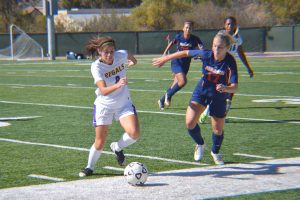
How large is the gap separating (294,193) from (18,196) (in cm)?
269

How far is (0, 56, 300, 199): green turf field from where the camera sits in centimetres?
861

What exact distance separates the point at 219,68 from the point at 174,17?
55.6 meters

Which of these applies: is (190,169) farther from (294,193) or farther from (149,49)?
(149,49)

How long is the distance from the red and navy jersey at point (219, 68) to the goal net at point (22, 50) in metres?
35.1

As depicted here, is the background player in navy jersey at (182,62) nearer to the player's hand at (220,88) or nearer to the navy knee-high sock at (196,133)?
the navy knee-high sock at (196,133)

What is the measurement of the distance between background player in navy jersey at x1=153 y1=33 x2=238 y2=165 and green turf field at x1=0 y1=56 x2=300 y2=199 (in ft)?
1.08

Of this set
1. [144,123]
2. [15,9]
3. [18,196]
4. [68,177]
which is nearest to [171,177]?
[68,177]

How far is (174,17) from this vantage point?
6356cm

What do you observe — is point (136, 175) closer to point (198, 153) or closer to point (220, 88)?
point (220, 88)

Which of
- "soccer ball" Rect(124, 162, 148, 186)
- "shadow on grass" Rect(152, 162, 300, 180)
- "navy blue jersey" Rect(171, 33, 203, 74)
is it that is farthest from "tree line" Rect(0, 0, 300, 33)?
"soccer ball" Rect(124, 162, 148, 186)

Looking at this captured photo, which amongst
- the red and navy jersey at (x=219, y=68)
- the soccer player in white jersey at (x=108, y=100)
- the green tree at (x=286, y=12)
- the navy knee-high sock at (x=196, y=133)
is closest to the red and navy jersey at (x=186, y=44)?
the navy knee-high sock at (x=196, y=133)

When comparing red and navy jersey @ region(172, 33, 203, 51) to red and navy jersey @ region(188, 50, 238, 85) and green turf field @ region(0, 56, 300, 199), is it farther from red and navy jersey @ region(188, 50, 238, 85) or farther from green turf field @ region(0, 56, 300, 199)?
red and navy jersey @ region(188, 50, 238, 85)

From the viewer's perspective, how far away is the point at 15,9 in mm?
75375

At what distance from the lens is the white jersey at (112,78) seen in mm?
7895
